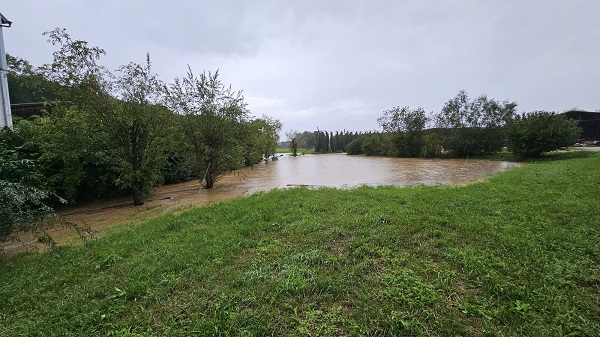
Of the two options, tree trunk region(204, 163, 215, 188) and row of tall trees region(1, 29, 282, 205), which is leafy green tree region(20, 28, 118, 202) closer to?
row of tall trees region(1, 29, 282, 205)

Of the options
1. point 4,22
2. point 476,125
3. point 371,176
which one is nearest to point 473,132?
point 476,125

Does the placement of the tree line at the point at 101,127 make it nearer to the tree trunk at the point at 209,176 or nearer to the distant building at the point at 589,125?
the tree trunk at the point at 209,176

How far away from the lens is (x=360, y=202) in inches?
204

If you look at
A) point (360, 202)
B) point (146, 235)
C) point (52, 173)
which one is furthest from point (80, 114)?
point (360, 202)

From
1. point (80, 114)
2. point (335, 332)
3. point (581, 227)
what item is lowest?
point (335, 332)

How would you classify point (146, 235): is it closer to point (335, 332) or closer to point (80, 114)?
point (335, 332)

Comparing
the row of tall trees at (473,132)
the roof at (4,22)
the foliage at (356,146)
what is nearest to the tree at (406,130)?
the row of tall trees at (473,132)

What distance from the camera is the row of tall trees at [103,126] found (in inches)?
237

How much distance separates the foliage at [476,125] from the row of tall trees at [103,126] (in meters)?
19.9

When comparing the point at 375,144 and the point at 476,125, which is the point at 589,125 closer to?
the point at 476,125

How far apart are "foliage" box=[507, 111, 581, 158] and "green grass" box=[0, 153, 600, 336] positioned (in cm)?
1268

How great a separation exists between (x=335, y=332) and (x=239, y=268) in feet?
4.34

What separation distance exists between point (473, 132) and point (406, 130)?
5.50 m

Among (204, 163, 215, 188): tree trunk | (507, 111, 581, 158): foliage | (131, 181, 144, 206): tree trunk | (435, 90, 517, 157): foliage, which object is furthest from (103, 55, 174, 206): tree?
(435, 90, 517, 157): foliage
